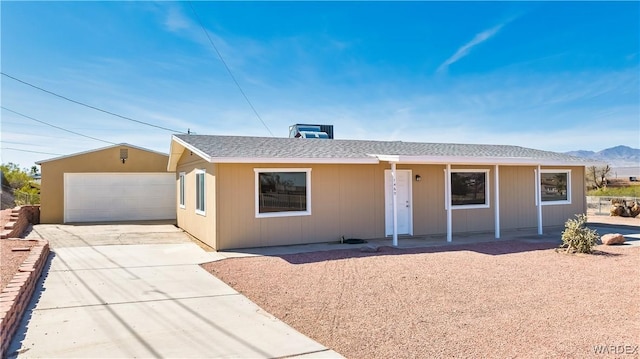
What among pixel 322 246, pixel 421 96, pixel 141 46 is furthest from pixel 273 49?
pixel 322 246

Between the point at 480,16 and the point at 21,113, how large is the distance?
2323 cm

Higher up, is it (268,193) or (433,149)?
(433,149)

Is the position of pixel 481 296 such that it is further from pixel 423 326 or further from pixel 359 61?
pixel 359 61

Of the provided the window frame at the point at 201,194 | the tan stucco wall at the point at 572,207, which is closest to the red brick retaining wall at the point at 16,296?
the window frame at the point at 201,194

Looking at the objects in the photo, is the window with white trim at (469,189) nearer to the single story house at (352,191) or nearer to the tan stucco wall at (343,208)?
the single story house at (352,191)

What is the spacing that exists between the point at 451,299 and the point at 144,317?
4100 mm

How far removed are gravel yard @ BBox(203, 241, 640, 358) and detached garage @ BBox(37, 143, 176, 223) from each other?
36.2ft

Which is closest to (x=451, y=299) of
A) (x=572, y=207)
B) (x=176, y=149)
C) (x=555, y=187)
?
(x=555, y=187)

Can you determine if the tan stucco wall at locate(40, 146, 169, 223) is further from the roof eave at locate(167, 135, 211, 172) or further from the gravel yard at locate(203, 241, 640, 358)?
the gravel yard at locate(203, 241, 640, 358)

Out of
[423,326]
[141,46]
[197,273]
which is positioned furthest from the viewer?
[141,46]

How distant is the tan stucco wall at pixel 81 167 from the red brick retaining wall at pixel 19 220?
11.2 inches

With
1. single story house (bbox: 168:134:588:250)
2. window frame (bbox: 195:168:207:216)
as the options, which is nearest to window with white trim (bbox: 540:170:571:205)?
single story house (bbox: 168:134:588:250)

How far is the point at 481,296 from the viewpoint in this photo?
6.07 metres

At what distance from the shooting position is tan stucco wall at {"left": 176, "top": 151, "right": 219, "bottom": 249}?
10.5 meters
